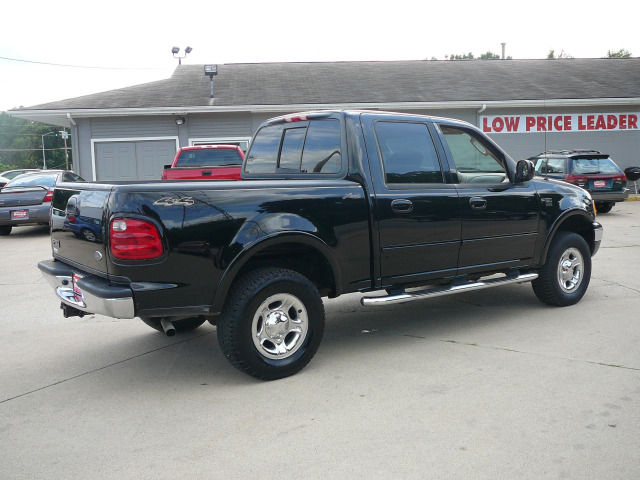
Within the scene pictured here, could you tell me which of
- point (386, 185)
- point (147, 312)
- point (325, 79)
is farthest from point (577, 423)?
point (325, 79)

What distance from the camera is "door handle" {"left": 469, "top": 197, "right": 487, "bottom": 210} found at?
5577 millimetres

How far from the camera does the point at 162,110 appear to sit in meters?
18.7

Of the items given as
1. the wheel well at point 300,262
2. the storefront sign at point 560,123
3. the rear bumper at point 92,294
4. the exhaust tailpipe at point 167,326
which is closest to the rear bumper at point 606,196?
the storefront sign at point 560,123

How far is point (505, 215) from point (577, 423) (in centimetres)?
255

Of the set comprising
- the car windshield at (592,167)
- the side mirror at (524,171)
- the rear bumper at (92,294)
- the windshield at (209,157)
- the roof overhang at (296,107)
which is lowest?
the rear bumper at (92,294)

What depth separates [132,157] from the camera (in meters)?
19.6

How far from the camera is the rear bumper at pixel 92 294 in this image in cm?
397

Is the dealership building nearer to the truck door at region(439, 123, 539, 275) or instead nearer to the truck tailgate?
the truck door at region(439, 123, 539, 275)

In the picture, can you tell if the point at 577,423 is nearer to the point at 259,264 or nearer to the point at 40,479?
the point at 259,264

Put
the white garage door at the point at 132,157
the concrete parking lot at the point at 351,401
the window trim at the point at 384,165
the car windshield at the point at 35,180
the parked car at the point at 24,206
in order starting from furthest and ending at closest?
1. the white garage door at the point at 132,157
2. the car windshield at the point at 35,180
3. the parked car at the point at 24,206
4. the window trim at the point at 384,165
5. the concrete parking lot at the point at 351,401

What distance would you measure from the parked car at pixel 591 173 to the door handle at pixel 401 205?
36.6 feet

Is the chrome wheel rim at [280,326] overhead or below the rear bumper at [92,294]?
below

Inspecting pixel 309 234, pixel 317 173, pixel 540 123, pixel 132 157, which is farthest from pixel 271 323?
pixel 540 123

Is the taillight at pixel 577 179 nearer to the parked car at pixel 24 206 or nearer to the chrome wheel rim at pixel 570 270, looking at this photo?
the chrome wheel rim at pixel 570 270
